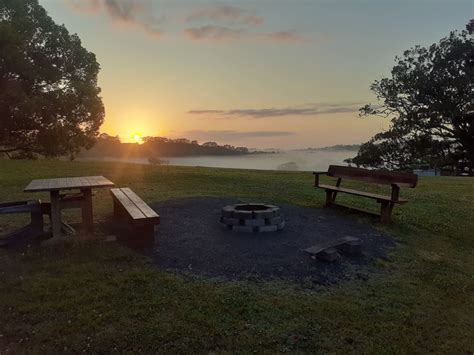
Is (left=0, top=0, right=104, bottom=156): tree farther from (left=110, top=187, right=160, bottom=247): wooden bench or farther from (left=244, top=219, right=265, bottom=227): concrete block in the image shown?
(left=244, top=219, right=265, bottom=227): concrete block

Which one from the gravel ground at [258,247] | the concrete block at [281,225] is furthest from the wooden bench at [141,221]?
the concrete block at [281,225]

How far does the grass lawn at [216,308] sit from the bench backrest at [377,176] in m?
1.69

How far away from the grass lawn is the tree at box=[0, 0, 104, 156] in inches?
245

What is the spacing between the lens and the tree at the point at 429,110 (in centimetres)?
1579

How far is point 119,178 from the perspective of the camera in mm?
15539

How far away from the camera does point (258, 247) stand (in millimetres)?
6191

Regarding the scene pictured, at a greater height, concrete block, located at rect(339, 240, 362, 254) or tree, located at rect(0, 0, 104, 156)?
tree, located at rect(0, 0, 104, 156)

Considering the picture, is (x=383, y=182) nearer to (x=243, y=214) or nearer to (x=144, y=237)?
(x=243, y=214)

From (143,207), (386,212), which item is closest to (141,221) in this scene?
(143,207)

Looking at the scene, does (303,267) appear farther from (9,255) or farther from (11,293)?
(9,255)

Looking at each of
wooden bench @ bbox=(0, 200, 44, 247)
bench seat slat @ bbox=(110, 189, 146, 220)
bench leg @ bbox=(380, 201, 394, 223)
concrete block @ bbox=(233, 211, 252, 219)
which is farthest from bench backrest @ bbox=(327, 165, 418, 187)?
wooden bench @ bbox=(0, 200, 44, 247)

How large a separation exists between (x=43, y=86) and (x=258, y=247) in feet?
29.5

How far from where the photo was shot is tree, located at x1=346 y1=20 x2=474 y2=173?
15.8 m

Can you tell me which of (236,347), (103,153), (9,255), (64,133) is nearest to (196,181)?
(64,133)
